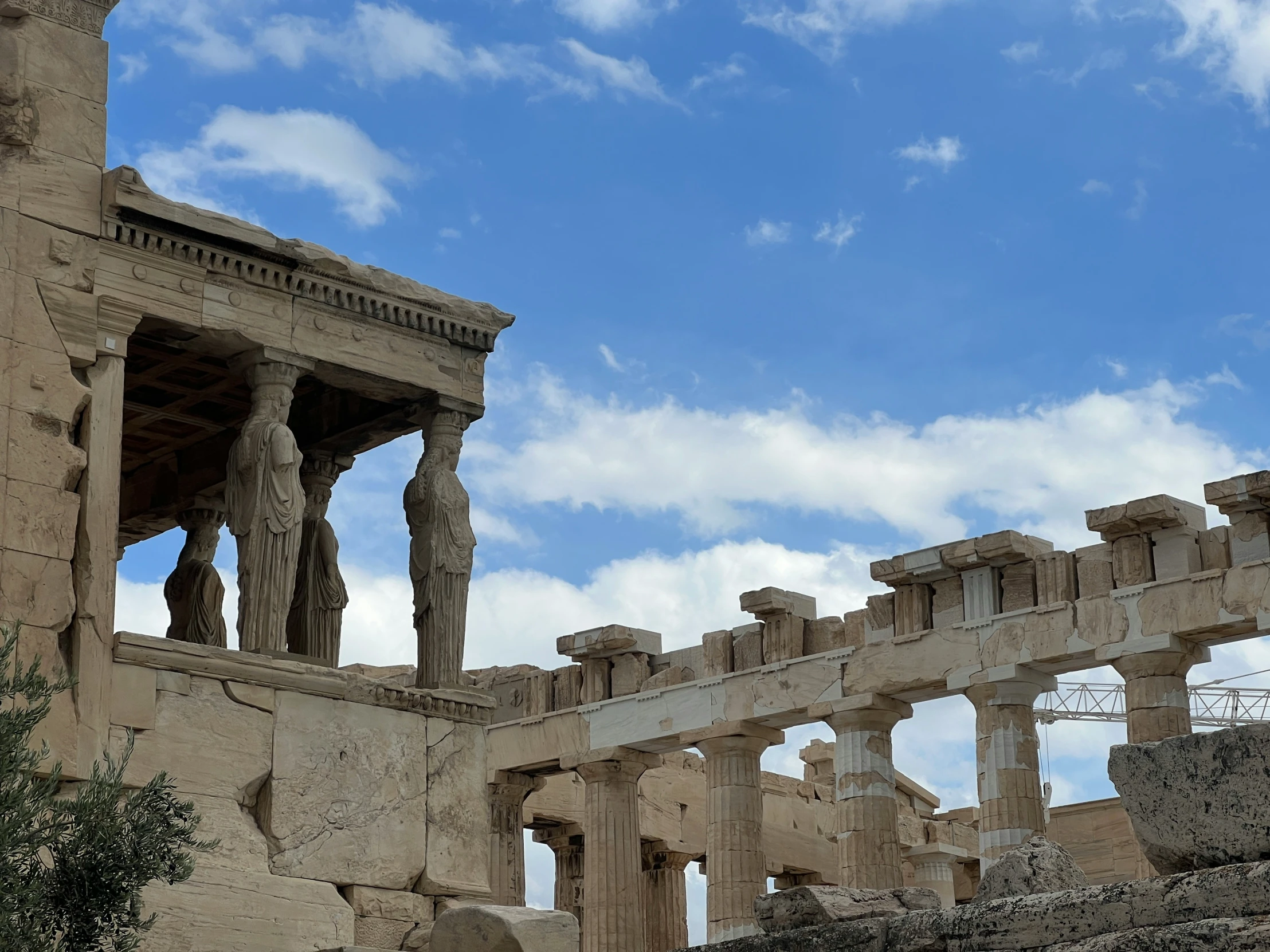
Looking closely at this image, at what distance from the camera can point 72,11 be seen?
41.9 ft

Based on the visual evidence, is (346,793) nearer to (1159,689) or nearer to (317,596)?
(317,596)

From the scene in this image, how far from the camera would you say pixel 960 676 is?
2323 cm

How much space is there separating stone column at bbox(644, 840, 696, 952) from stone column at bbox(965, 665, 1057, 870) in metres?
7.44

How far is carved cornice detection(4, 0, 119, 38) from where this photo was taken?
493 inches

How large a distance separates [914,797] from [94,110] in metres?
22.1

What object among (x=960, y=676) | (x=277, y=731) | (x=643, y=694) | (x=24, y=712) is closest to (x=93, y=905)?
(x=24, y=712)

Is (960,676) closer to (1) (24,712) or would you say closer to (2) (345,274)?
(2) (345,274)

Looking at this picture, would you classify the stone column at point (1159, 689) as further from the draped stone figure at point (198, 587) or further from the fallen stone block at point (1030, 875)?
the fallen stone block at point (1030, 875)

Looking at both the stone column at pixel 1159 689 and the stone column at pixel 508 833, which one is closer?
the stone column at pixel 1159 689

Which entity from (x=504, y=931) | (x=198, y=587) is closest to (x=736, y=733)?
(x=198, y=587)

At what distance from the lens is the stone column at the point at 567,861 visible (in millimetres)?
28812

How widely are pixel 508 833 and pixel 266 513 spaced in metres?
14.7

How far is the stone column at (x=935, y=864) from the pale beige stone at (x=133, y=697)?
20.7 meters

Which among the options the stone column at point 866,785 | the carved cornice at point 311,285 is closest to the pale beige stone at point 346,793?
the carved cornice at point 311,285
